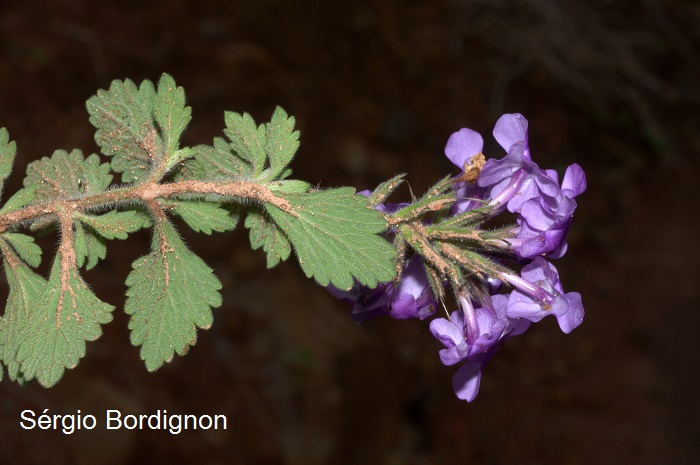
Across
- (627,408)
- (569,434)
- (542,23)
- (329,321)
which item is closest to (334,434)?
(329,321)

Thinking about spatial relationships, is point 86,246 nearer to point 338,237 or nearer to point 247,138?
point 247,138

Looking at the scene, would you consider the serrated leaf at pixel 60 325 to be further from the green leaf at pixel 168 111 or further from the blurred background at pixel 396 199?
the blurred background at pixel 396 199

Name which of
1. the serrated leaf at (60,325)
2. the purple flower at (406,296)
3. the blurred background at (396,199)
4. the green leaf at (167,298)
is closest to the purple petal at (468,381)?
the purple flower at (406,296)

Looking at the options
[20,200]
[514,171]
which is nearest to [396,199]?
[514,171]

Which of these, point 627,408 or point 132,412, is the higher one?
point 132,412

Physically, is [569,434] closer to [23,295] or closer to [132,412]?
[132,412]

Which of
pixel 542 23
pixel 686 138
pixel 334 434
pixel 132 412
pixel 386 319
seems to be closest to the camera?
pixel 132 412
